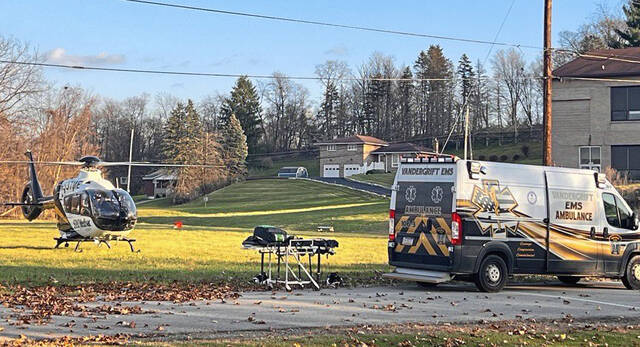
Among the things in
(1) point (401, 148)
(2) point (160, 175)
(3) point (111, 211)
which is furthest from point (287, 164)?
(3) point (111, 211)

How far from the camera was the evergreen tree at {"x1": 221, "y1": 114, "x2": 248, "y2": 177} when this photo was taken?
104 meters

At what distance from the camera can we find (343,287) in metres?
17.4

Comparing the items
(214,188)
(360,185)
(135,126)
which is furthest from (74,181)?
(135,126)

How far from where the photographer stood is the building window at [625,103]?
52.4 meters

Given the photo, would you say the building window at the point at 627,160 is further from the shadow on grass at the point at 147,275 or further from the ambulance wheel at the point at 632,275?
the shadow on grass at the point at 147,275

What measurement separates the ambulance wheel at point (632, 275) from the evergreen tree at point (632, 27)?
199ft

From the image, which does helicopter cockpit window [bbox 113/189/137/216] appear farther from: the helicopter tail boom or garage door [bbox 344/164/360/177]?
garage door [bbox 344/164/360/177]

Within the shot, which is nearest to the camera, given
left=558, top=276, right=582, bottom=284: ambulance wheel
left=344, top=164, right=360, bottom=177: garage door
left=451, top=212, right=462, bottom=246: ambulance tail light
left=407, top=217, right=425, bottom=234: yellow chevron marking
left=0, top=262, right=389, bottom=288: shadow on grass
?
left=451, top=212, right=462, bottom=246: ambulance tail light

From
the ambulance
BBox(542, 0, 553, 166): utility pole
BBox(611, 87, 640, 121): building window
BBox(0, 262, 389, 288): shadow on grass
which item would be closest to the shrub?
BBox(611, 87, 640, 121): building window

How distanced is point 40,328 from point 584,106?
49.6 metres

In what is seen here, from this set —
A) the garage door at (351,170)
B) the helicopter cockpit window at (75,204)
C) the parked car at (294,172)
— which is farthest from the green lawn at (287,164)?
the helicopter cockpit window at (75,204)

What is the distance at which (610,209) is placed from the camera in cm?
1898

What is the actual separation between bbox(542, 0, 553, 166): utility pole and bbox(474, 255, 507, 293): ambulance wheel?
8.39 m

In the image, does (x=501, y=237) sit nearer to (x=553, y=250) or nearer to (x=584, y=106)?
(x=553, y=250)
